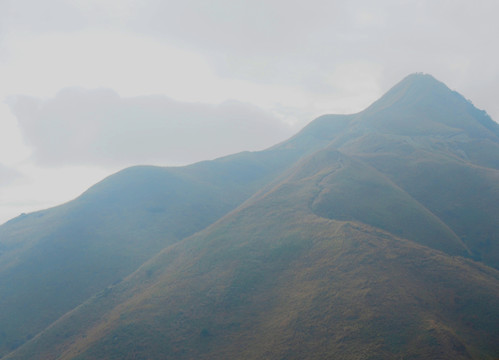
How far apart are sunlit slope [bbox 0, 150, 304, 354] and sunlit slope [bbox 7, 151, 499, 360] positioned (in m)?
14.9

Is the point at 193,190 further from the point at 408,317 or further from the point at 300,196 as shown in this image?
the point at 408,317

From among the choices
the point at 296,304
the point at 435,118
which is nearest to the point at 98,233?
the point at 296,304

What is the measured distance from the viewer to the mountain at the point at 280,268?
43.1 metres

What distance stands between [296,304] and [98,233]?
76.5m

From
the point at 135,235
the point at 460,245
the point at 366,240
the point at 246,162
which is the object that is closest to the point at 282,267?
the point at 366,240

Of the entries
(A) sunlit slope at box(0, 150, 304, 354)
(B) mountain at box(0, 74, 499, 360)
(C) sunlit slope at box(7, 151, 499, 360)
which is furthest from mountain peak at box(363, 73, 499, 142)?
(C) sunlit slope at box(7, 151, 499, 360)

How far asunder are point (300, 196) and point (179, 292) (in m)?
39.9

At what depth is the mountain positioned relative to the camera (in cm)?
4309

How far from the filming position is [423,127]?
535ft

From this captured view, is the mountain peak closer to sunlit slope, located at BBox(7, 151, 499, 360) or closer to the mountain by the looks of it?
the mountain

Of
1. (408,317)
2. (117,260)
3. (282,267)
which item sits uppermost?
(117,260)

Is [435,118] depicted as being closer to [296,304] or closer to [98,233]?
[98,233]

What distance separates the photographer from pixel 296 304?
48719 mm

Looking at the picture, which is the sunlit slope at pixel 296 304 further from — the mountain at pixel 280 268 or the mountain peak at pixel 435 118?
the mountain peak at pixel 435 118
